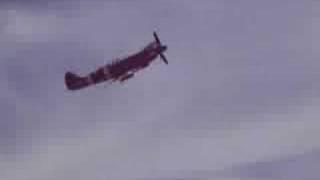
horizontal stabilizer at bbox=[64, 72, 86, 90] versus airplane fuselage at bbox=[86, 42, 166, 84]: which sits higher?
airplane fuselage at bbox=[86, 42, 166, 84]

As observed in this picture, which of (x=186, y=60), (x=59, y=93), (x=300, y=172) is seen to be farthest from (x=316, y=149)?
(x=59, y=93)

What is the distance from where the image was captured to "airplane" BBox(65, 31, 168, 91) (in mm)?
673

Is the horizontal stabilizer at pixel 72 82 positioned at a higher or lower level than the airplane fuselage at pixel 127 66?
lower

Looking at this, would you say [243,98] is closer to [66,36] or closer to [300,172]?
[300,172]

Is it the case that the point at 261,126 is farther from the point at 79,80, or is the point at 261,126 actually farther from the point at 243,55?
the point at 79,80

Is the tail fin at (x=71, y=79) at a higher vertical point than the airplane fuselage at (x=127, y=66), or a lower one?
lower

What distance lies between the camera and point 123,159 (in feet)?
2.10

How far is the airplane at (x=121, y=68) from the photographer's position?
2.21 feet

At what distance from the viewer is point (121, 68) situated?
0.68 meters

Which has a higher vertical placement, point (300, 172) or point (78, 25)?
point (78, 25)

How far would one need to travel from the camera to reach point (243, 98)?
68cm

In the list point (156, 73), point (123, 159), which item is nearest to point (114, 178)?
point (123, 159)

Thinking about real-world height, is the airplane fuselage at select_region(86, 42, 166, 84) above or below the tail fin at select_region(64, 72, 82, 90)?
above

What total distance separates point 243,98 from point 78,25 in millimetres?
196
